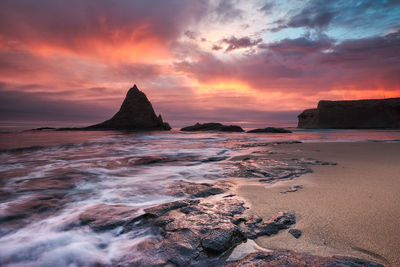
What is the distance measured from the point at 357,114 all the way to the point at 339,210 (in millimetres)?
60321

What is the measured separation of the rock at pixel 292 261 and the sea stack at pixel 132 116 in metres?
47.7

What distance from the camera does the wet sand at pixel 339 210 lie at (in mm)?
1343

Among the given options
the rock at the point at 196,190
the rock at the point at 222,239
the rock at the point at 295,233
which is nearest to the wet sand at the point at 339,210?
the rock at the point at 295,233

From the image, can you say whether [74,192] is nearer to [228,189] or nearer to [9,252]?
[9,252]

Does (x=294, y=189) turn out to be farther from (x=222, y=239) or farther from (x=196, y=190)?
(x=222, y=239)

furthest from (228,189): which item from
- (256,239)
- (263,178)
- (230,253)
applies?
(230,253)

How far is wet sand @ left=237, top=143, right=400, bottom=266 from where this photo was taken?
134 cm

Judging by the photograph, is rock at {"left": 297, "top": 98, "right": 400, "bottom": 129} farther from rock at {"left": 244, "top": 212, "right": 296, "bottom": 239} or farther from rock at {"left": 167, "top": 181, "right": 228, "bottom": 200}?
rock at {"left": 244, "top": 212, "right": 296, "bottom": 239}

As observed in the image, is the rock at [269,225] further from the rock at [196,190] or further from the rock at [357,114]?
the rock at [357,114]

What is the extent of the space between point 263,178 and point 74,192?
2.84 m

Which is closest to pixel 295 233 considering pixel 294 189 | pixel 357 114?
pixel 294 189

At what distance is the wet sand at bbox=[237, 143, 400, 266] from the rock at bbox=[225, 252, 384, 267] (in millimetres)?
171

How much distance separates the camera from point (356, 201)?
2.10m

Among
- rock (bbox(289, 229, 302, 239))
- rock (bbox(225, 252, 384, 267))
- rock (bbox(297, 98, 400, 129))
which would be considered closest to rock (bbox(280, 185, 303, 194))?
rock (bbox(289, 229, 302, 239))
